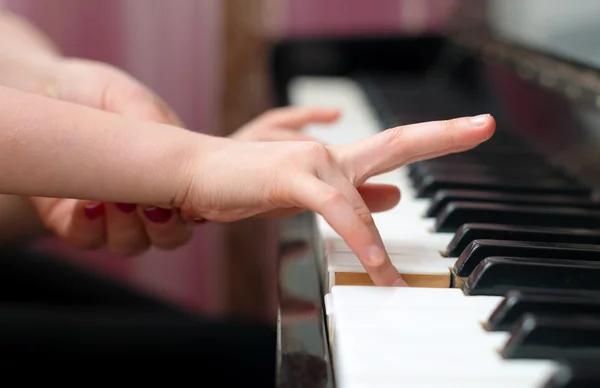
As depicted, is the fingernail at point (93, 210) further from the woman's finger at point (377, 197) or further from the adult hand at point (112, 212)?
the woman's finger at point (377, 197)

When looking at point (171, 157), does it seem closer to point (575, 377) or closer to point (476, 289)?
point (476, 289)

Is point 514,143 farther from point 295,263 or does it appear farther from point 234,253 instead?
point 234,253

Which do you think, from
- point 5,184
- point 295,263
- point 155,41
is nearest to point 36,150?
point 5,184

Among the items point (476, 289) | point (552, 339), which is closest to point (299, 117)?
point (476, 289)

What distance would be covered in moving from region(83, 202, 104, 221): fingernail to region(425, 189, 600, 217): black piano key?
0.33 meters

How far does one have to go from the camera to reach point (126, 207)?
2.66ft

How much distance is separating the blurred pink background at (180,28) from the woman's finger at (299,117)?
1064 millimetres

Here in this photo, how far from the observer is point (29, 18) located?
2023 mm

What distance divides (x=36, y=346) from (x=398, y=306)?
77 cm

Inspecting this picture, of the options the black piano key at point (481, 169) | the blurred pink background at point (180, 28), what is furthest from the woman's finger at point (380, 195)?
the blurred pink background at point (180, 28)

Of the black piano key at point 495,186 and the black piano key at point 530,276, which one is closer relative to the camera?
the black piano key at point 530,276

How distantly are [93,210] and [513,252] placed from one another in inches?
16.5

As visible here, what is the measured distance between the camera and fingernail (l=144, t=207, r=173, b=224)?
0.79 m

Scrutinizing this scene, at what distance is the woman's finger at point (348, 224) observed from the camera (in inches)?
23.5
